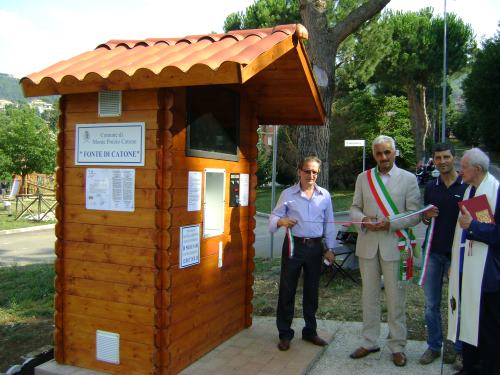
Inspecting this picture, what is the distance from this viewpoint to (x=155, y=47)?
400 cm

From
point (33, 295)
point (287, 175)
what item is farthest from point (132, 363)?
point (287, 175)

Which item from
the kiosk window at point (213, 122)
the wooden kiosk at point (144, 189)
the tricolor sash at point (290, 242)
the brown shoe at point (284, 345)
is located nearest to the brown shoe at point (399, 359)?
the brown shoe at point (284, 345)

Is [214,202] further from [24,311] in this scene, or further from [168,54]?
[24,311]

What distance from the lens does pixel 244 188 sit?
473 cm

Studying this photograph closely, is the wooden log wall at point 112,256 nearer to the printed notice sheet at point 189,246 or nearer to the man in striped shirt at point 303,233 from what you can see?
the printed notice sheet at point 189,246

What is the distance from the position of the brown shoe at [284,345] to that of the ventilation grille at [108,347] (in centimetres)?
143

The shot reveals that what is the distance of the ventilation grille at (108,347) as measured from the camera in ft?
11.9

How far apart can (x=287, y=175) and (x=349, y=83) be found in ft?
25.6

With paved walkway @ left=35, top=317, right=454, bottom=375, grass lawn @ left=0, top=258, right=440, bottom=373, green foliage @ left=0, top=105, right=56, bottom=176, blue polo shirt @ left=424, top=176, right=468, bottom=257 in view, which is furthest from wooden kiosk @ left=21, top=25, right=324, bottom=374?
green foliage @ left=0, top=105, right=56, bottom=176

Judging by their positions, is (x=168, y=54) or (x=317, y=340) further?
(x=317, y=340)

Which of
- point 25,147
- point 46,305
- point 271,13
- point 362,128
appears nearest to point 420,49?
point 362,128

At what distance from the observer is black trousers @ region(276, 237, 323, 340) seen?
4168 mm

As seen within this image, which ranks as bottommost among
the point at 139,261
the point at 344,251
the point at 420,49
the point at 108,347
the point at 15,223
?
the point at 15,223

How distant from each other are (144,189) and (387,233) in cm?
201
